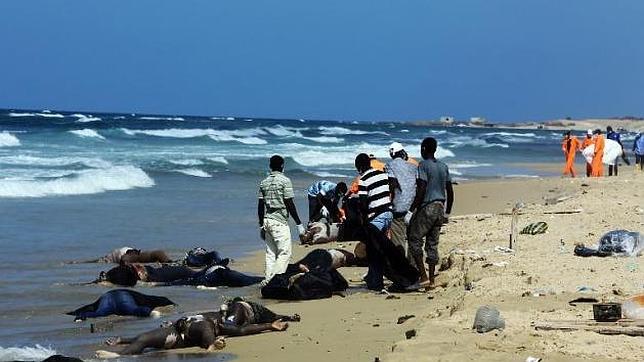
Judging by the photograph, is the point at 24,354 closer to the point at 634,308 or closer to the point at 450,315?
the point at 450,315

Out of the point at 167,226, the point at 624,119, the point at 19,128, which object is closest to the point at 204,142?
the point at 19,128

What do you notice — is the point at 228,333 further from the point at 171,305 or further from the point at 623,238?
the point at 623,238

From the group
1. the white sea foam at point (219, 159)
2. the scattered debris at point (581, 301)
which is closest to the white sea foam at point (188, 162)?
the white sea foam at point (219, 159)

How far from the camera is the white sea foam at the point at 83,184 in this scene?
21.7 m

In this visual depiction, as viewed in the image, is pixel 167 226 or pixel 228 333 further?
pixel 167 226

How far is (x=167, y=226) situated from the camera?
15953 mm

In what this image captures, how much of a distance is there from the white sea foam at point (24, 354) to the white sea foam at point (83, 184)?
14586 millimetres

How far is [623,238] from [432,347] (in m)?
4.20

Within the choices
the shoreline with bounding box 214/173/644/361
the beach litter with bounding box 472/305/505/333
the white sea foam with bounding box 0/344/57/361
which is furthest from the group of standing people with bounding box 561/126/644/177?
the white sea foam with bounding box 0/344/57/361

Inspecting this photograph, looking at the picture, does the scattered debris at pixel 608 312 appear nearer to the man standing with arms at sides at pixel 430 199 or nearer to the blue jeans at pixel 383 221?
the man standing with arms at sides at pixel 430 199

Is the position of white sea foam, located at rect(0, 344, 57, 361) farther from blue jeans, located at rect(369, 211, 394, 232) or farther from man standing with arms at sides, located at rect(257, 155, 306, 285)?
blue jeans, located at rect(369, 211, 394, 232)

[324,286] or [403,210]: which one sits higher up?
[403,210]

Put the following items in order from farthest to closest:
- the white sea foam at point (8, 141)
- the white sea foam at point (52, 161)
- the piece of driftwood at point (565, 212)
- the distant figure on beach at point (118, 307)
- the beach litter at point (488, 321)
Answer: the white sea foam at point (8, 141)
the white sea foam at point (52, 161)
the piece of driftwood at point (565, 212)
the distant figure on beach at point (118, 307)
the beach litter at point (488, 321)

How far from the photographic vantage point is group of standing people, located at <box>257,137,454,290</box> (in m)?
9.47
